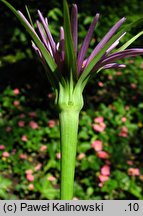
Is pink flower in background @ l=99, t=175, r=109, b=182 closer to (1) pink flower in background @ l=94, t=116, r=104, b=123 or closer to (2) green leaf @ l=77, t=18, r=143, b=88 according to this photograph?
(1) pink flower in background @ l=94, t=116, r=104, b=123

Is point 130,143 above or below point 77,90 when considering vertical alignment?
above

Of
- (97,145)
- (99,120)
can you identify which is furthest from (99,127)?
(97,145)

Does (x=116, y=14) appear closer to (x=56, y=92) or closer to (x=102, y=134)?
(x=102, y=134)

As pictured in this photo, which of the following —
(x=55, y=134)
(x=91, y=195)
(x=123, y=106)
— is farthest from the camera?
(x=123, y=106)

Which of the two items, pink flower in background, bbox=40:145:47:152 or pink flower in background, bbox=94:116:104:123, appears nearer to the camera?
pink flower in background, bbox=40:145:47:152

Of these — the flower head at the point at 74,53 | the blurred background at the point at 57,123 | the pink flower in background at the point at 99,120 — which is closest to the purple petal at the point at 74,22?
the flower head at the point at 74,53

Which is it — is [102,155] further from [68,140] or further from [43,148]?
[68,140]

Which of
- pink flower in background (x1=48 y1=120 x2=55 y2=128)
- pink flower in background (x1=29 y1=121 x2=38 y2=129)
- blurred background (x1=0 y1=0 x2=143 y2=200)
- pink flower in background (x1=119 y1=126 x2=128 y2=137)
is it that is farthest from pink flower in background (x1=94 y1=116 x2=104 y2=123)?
pink flower in background (x1=29 y1=121 x2=38 y2=129)

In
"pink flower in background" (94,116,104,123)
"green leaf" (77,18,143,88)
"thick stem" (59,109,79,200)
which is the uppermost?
"pink flower in background" (94,116,104,123)

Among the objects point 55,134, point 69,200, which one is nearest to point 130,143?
point 55,134
